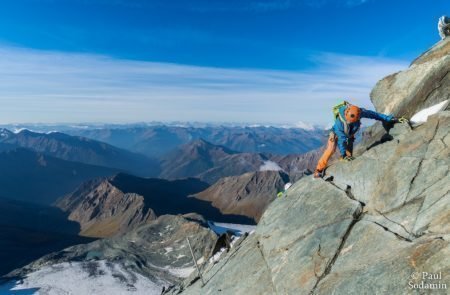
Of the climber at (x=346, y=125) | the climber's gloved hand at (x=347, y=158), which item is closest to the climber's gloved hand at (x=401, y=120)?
the climber at (x=346, y=125)

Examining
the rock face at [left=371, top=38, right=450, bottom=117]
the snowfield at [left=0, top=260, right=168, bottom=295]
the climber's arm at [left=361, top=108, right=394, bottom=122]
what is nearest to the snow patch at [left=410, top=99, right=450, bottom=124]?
the rock face at [left=371, top=38, right=450, bottom=117]

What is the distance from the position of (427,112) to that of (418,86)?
13.1ft

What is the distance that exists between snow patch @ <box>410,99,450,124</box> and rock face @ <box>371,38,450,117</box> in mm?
1346

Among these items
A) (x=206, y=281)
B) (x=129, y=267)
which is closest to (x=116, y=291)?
(x=129, y=267)

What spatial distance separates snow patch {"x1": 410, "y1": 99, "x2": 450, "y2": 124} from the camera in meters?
27.0

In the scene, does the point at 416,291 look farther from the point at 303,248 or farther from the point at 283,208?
the point at 283,208

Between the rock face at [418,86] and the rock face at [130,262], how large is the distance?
232ft

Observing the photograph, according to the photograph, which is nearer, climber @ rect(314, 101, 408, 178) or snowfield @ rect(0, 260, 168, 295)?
climber @ rect(314, 101, 408, 178)

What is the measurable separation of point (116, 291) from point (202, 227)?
5945cm

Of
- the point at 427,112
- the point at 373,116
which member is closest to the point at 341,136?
the point at 373,116

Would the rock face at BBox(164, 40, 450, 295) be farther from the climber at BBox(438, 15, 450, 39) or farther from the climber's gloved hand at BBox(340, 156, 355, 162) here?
the climber at BBox(438, 15, 450, 39)

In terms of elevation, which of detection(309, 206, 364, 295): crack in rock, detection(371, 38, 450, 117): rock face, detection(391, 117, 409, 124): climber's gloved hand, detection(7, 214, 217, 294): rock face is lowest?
detection(7, 214, 217, 294): rock face

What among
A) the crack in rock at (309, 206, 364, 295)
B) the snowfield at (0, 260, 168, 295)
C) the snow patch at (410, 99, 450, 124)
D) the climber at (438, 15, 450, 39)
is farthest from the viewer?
the snowfield at (0, 260, 168, 295)

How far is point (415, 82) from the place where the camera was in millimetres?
31609
